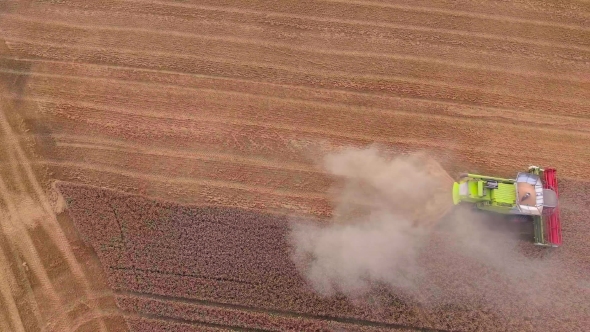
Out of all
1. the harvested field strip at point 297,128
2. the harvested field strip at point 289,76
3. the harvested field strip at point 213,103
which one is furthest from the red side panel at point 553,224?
the harvested field strip at point 289,76

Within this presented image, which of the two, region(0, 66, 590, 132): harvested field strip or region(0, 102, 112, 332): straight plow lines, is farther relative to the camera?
region(0, 66, 590, 132): harvested field strip

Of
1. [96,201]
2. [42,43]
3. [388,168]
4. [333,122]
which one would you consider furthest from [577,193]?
[42,43]

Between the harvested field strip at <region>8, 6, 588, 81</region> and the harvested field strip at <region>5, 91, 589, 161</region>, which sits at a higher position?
the harvested field strip at <region>8, 6, 588, 81</region>

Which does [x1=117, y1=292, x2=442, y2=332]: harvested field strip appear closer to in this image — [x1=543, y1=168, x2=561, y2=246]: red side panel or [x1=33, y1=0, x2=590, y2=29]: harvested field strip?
[x1=543, y1=168, x2=561, y2=246]: red side panel

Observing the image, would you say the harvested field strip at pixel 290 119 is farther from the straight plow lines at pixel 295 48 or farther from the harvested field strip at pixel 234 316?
the harvested field strip at pixel 234 316

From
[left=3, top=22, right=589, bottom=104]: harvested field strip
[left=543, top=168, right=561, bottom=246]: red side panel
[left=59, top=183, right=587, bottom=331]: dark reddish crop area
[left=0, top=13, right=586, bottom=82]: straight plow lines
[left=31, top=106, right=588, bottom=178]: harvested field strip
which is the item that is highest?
[left=0, top=13, right=586, bottom=82]: straight plow lines

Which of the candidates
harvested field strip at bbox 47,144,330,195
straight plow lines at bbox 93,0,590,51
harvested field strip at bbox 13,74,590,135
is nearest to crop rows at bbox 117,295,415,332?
harvested field strip at bbox 47,144,330,195

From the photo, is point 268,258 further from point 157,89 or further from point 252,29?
point 252,29
